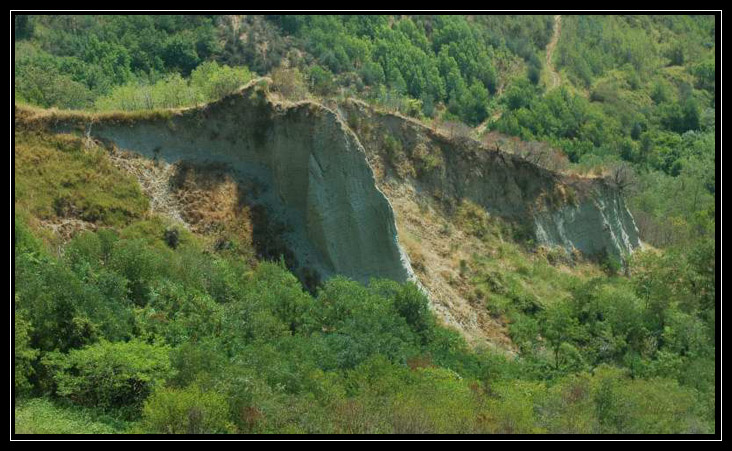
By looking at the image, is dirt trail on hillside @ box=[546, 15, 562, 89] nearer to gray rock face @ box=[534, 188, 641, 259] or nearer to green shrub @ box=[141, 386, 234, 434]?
gray rock face @ box=[534, 188, 641, 259]

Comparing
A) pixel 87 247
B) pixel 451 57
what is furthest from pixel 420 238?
pixel 451 57

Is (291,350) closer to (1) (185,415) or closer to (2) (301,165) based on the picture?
(1) (185,415)

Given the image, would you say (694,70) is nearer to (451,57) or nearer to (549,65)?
(549,65)

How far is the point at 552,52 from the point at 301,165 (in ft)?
378

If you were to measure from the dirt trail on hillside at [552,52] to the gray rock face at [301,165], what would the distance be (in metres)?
101

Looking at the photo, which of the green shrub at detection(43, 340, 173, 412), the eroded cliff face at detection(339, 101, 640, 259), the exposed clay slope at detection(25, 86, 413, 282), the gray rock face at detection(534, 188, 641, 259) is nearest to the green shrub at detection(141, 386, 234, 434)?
the green shrub at detection(43, 340, 173, 412)

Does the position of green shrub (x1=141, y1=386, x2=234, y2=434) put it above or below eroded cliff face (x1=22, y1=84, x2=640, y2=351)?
below

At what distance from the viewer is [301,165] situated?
39031mm

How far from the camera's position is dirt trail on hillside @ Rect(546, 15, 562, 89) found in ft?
457

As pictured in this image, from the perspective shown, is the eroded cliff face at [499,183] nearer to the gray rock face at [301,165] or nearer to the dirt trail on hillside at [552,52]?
the gray rock face at [301,165]

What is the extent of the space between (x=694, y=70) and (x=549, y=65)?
1987 cm

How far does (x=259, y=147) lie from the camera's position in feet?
130

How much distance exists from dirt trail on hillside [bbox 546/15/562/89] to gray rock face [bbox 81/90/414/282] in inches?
3969

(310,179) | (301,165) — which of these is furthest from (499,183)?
(310,179)
